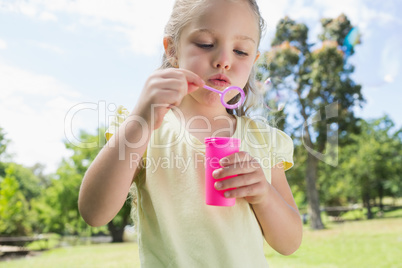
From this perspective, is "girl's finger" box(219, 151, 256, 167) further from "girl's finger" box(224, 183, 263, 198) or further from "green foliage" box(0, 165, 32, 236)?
"green foliage" box(0, 165, 32, 236)

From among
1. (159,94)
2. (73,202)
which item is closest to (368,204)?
(73,202)

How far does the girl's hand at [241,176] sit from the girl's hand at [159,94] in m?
0.19

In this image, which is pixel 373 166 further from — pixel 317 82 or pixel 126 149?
pixel 126 149

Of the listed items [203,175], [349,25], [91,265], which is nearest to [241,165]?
[203,175]

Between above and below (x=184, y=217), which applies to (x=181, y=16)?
above

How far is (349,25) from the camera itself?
1294cm

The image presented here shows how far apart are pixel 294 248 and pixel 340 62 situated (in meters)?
12.2

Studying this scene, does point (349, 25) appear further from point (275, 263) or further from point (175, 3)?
point (175, 3)

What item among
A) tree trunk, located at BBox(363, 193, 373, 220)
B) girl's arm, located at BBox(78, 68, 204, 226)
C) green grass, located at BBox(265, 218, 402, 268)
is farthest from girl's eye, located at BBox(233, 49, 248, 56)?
tree trunk, located at BBox(363, 193, 373, 220)

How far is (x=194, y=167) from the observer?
100 centimetres

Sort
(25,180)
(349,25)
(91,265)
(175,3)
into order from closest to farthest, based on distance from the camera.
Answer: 1. (175,3)
2. (91,265)
3. (349,25)
4. (25,180)

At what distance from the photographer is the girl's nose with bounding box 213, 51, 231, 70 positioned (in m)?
1.00

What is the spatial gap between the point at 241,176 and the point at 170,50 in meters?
0.55

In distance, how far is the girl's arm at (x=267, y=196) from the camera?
877 mm
